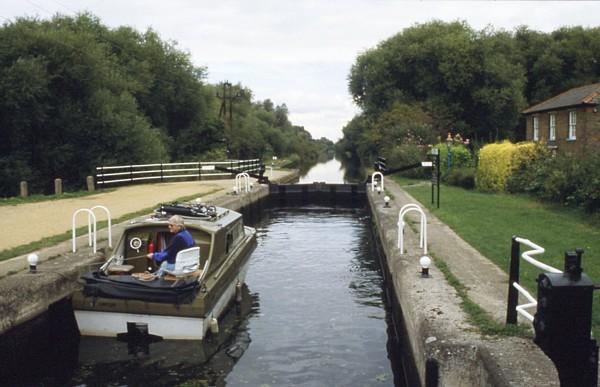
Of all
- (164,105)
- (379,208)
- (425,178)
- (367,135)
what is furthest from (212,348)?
(164,105)

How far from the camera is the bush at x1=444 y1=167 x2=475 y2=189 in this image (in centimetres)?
2686

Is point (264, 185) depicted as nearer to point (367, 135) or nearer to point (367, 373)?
point (367, 135)

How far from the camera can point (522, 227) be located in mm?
14594

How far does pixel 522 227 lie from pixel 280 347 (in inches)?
316

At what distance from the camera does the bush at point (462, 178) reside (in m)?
26.9

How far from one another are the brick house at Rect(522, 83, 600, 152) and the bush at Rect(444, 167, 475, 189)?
3.46 meters

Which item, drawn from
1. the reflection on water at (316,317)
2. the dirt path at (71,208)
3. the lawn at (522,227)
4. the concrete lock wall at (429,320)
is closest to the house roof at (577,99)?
the lawn at (522,227)

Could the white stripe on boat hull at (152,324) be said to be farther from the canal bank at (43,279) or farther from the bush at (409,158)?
the bush at (409,158)

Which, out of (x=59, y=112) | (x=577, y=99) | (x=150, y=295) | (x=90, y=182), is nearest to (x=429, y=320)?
(x=150, y=295)

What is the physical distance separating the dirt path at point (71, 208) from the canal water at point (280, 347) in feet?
16.9

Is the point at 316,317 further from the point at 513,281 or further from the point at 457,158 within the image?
the point at 457,158

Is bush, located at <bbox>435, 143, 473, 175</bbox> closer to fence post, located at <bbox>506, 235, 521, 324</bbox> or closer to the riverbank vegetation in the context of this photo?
the riverbank vegetation

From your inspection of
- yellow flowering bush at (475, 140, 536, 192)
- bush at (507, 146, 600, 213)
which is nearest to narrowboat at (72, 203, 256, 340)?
bush at (507, 146, 600, 213)

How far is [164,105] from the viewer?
5028 centimetres
